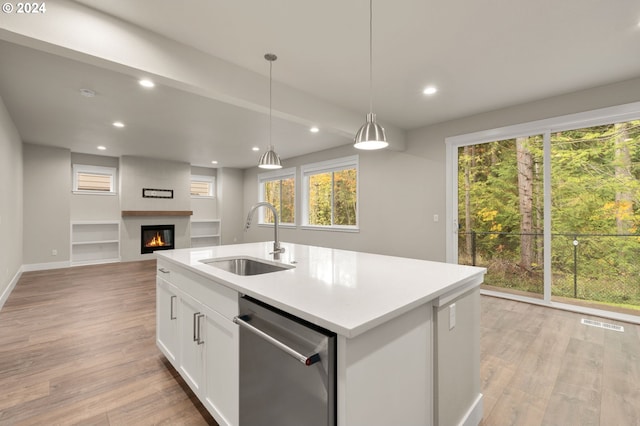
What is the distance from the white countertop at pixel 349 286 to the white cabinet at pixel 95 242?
618 cm

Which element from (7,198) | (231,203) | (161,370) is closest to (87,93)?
(7,198)

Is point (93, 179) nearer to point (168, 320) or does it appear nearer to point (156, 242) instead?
point (156, 242)

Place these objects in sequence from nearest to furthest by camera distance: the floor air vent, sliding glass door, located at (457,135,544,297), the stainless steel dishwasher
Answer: the stainless steel dishwasher, the floor air vent, sliding glass door, located at (457,135,544,297)

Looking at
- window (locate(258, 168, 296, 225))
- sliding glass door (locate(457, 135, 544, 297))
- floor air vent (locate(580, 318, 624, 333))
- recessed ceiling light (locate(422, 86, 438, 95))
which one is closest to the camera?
floor air vent (locate(580, 318, 624, 333))

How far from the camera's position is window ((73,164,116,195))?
6602 mm

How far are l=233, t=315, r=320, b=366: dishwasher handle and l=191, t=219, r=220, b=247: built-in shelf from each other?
7.80 meters

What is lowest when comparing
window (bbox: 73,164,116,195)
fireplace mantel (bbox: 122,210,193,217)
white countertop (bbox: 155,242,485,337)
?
white countertop (bbox: 155,242,485,337)

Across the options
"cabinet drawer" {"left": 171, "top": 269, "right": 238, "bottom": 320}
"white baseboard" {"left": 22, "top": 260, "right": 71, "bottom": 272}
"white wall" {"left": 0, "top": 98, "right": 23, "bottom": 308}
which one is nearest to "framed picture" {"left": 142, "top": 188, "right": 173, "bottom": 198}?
"white baseboard" {"left": 22, "top": 260, "right": 71, "bottom": 272}

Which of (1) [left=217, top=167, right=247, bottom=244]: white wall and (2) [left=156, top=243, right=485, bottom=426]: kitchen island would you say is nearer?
(2) [left=156, top=243, right=485, bottom=426]: kitchen island

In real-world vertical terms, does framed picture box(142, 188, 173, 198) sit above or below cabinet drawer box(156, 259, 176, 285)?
above

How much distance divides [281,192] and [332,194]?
6.31ft

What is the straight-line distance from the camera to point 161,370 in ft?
7.25

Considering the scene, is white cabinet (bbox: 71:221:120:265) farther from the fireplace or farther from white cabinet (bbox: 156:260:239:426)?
white cabinet (bbox: 156:260:239:426)

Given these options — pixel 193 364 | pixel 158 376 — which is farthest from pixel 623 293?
pixel 158 376
